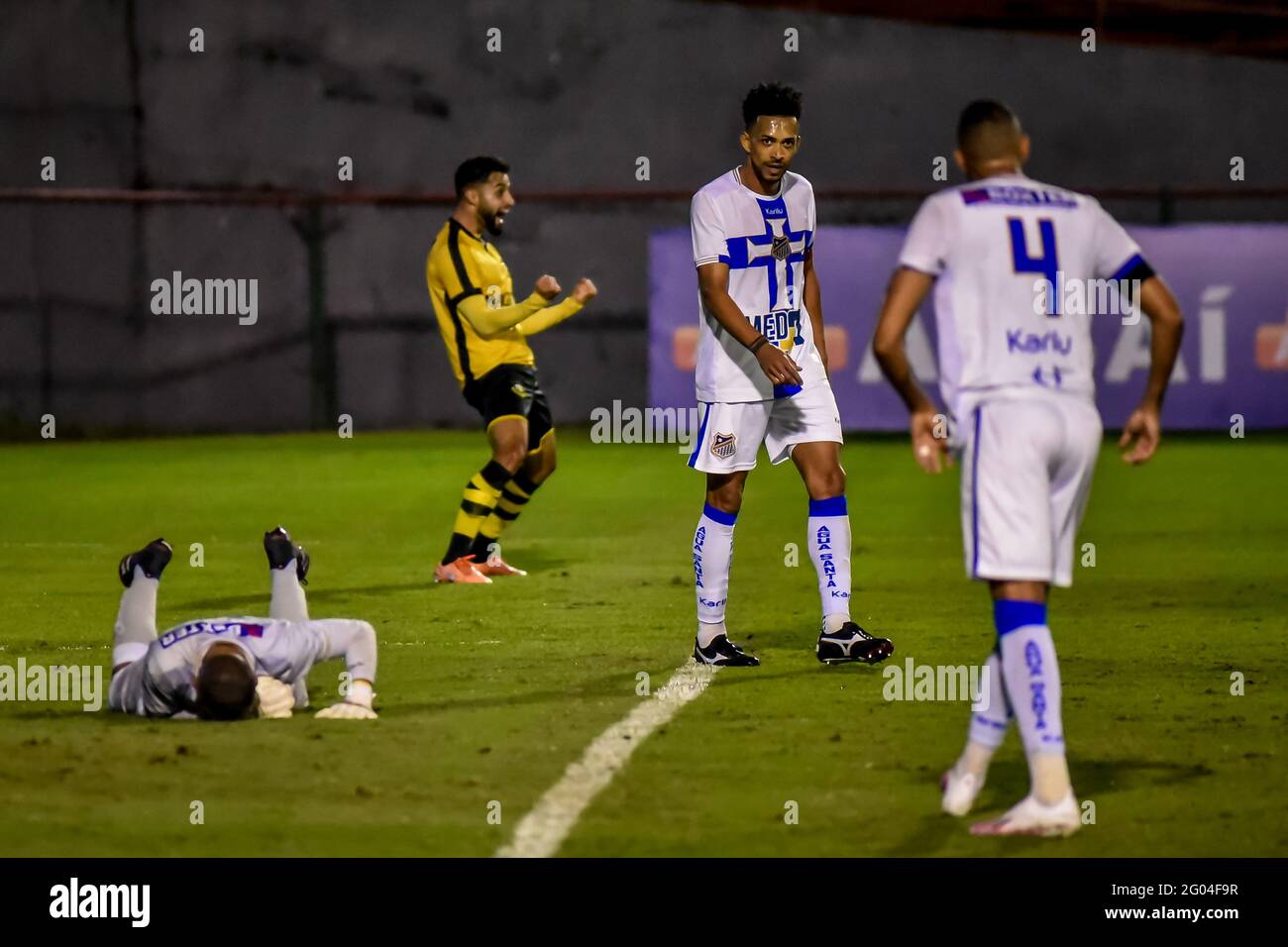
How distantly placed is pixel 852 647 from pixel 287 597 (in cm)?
219

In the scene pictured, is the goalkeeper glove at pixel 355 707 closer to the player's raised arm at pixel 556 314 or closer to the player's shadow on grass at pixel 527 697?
the player's shadow on grass at pixel 527 697

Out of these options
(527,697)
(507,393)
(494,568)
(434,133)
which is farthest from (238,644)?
(434,133)

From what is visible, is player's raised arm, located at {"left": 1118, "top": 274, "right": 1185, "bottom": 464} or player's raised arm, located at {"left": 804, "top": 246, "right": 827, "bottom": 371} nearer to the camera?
player's raised arm, located at {"left": 1118, "top": 274, "right": 1185, "bottom": 464}

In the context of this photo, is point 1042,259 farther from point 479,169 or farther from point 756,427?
point 479,169

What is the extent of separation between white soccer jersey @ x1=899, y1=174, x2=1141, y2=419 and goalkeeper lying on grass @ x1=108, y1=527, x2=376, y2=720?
2.47 metres

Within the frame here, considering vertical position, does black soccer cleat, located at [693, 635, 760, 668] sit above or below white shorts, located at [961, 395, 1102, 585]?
below

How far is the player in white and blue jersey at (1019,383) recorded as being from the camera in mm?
5465

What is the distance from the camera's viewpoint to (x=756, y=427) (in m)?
8.25

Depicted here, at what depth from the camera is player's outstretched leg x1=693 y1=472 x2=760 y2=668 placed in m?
8.20

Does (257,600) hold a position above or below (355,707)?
above

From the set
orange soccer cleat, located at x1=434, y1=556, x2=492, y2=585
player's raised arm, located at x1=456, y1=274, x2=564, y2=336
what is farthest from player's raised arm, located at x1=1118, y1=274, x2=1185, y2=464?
orange soccer cleat, located at x1=434, y1=556, x2=492, y2=585

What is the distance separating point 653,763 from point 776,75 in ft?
59.3

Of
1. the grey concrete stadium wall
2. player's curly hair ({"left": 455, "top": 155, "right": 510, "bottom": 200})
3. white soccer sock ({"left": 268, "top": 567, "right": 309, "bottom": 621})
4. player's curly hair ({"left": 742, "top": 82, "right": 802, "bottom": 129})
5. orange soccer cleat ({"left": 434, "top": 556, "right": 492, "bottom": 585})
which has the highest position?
the grey concrete stadium wall

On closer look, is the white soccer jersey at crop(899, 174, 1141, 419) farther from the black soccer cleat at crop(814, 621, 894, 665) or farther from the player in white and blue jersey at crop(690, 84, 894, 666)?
the black soccer cleat at crop(814, 621, 894, 665)
